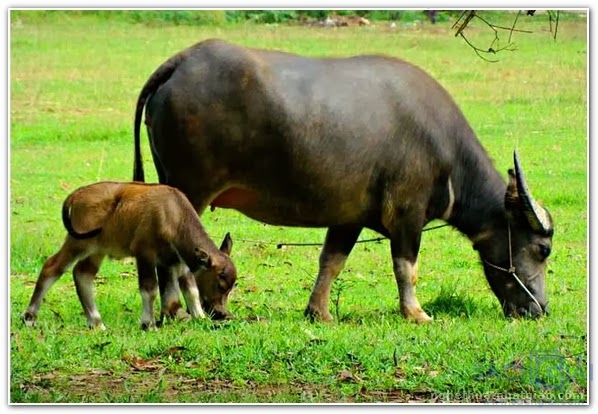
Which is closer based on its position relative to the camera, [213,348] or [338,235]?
[213,348]

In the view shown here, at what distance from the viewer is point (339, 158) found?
8.84 meters

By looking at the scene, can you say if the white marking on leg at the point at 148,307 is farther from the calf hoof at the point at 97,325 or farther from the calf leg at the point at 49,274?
the calf leg at the point at 49,274

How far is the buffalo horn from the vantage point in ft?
29.6

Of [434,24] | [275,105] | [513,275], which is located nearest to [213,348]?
[275,105]

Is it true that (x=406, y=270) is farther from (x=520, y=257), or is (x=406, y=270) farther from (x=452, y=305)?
(x=520, y=257)

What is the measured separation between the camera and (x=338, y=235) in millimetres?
9547

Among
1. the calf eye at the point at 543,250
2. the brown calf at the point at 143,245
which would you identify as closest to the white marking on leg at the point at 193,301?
the brown calf at the point at 143,245


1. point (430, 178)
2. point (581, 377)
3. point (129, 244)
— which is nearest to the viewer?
point (581, 377)

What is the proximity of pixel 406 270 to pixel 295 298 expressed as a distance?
1.34 m

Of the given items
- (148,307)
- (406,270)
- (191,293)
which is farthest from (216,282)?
(406,270)

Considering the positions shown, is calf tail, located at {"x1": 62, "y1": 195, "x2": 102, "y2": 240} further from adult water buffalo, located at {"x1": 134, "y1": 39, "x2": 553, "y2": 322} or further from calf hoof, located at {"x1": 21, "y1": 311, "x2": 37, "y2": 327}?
adult water buffalo, located at {"x1": 134, "y1": 39, "x2": 553, "y2": 322}

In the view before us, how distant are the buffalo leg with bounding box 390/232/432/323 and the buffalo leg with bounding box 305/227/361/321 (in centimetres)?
47

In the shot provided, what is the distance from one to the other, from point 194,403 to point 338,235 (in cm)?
280

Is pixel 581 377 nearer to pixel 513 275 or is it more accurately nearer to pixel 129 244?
pixel 513 275
